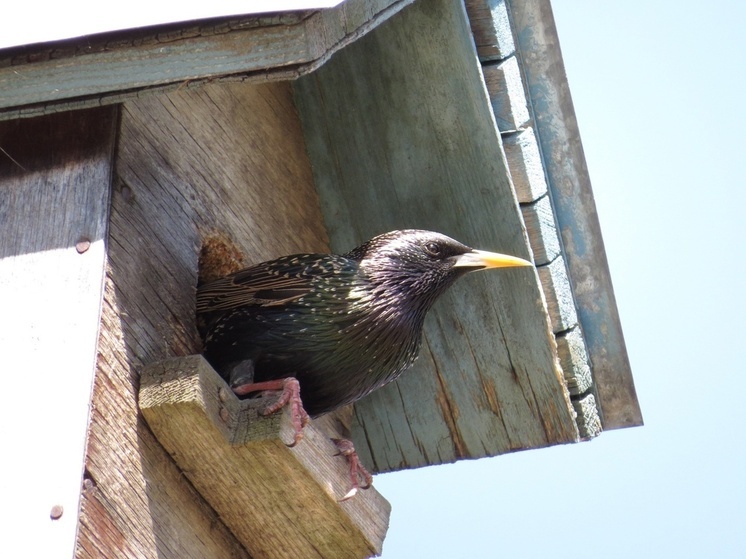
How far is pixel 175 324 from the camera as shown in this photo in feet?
9.11

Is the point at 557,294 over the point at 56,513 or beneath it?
beneath

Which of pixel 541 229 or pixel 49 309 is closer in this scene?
pixel 49 309

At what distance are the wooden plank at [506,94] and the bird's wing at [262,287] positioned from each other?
66cm

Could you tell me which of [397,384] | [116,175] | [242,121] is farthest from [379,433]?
[116,175]

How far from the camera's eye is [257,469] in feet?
8.43

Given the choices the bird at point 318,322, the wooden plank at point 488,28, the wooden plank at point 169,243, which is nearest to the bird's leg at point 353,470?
the bird at point 318,322

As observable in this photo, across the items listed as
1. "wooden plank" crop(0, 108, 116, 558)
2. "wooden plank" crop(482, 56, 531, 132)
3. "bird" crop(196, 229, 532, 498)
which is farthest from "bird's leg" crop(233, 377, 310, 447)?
"wooden plank" crop(482, 56, 531, 132)

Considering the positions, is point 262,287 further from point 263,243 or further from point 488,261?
point 488,261

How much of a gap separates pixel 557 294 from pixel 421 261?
47 centimetres

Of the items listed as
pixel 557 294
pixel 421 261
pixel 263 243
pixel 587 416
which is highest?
pixel 263 243

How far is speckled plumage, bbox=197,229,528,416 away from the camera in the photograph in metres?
2.85

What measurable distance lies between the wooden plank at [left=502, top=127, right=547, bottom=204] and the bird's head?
0.21 meters

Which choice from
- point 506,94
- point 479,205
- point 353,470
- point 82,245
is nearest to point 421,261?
point 479,205

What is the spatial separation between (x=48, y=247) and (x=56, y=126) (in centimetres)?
31
